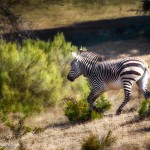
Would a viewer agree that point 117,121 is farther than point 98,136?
Yes

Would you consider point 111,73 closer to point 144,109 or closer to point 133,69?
point 133,69

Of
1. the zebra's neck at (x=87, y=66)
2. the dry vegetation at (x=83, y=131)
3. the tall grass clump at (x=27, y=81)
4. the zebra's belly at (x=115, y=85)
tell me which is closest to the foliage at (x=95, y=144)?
the dry vegetation at (x=83, y=131)

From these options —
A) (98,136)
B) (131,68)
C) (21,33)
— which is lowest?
(98,136)

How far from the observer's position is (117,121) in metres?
12.0

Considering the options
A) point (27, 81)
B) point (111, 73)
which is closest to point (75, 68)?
point (111, 73)

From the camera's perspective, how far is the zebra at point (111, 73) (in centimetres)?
1320

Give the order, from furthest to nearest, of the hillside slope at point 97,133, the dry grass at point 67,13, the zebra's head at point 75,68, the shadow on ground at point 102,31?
the dry grass at point 67,13, the shadow on ground at point 102,31, the zebra's head at point 75,68, the hillside slope at point 97,133

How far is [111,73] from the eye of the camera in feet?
45.0

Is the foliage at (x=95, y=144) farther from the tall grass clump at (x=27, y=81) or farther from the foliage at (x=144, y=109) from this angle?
the tall grass clump at (x=27, y=81)

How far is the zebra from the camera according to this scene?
43.3 feet

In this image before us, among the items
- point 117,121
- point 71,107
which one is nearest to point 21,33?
point 71,107

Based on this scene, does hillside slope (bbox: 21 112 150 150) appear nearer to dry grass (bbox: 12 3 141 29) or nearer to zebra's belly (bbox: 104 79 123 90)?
zebra's belly (bbox: 104 79 123 90)

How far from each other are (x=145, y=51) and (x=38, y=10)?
12400mm

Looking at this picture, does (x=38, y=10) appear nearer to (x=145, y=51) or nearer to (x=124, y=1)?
(x=124, y=1)
